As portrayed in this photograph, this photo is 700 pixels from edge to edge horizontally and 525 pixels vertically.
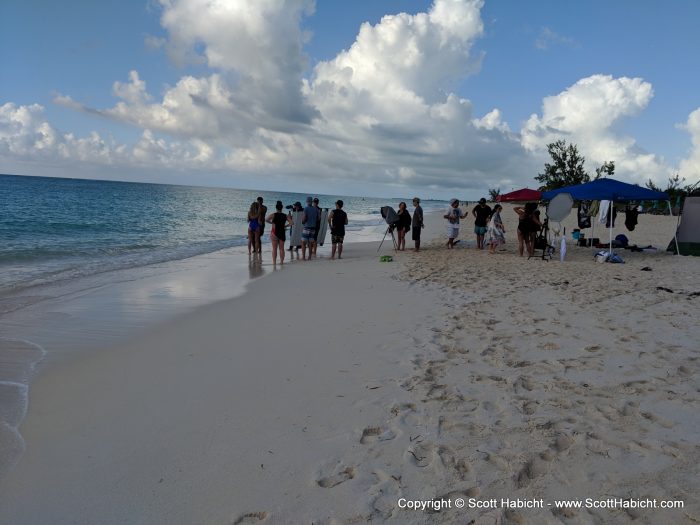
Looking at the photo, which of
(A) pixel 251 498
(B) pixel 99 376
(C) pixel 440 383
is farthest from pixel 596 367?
(B) pixel 99 376

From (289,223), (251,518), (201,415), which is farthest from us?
(289,223)

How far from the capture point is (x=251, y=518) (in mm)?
2275

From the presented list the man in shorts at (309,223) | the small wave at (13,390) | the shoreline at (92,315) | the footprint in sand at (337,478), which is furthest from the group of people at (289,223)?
the footprint in sand at (337,478)

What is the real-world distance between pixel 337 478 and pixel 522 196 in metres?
13.5

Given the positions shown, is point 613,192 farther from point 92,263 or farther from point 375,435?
point 92,263

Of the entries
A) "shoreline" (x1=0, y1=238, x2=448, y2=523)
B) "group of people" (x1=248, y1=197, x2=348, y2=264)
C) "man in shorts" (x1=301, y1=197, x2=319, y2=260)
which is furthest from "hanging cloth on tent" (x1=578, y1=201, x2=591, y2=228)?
"shoreline" (x1=0, y1=238, x2=448, y2=523)

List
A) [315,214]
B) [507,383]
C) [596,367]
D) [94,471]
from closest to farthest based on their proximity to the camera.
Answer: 1. [94,471]
2. [507,383]
3. [596,367]
4. [315,214]

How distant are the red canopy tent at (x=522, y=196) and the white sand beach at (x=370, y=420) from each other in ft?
27.1

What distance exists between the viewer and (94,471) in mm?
2717

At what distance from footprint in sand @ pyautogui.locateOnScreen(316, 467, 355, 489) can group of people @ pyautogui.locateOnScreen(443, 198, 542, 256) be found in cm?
1116

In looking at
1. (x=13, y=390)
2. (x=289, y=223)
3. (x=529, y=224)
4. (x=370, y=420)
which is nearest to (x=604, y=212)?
(x=529, y=224)

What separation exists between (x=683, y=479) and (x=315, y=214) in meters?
10.7

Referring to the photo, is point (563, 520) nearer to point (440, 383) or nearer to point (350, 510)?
point (350, 510)

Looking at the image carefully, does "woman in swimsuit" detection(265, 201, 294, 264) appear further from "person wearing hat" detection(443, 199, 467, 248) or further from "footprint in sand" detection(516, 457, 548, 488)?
"footprint in sand" detection(516, 457, 548, 488)
